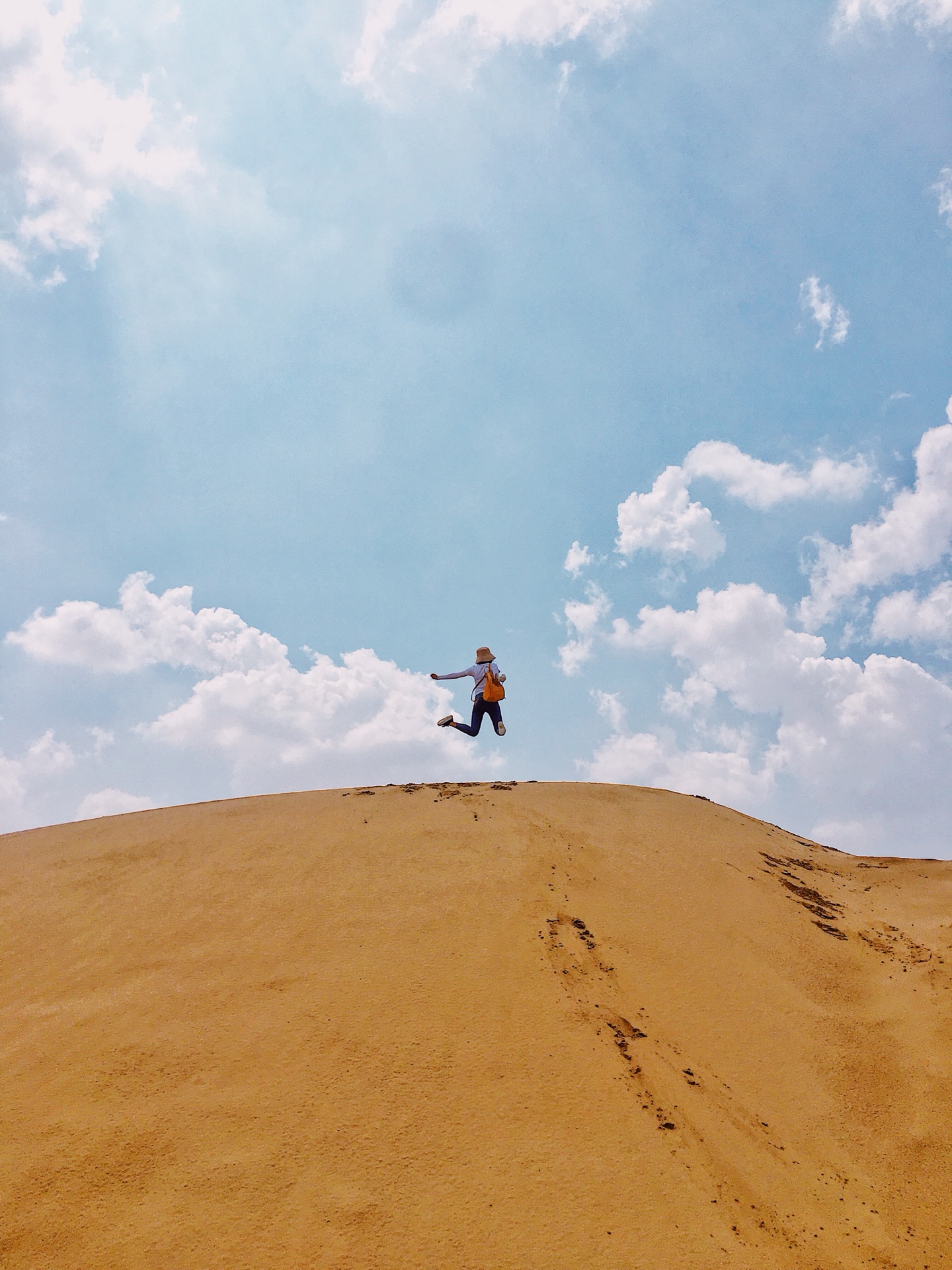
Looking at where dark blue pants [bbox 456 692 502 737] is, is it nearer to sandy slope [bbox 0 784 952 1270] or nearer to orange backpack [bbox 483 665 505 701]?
orange backpack [bbox 483 665 505 701]

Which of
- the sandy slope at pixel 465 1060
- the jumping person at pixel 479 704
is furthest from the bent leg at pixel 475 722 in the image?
the sandy slope at pixel 465 1060

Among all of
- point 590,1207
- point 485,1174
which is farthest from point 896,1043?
point 485,1174

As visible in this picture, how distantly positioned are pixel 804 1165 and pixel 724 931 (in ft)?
8.67

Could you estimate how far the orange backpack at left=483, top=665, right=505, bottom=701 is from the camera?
11.8m

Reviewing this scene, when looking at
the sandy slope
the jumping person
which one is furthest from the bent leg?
the sandy slope

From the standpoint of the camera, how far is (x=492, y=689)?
11.8m

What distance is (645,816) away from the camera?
10.0 metres

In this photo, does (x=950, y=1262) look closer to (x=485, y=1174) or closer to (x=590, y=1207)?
(x=590, y=1207)

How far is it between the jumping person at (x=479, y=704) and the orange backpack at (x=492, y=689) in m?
0.05

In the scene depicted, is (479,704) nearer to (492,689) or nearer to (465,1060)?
(492,689)

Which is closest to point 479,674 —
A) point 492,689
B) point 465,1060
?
point 492,689

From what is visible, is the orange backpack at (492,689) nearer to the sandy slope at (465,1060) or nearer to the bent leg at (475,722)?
the bent leg at (475,722)

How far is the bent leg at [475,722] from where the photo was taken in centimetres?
1208

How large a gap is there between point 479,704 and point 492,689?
0.42 meters
